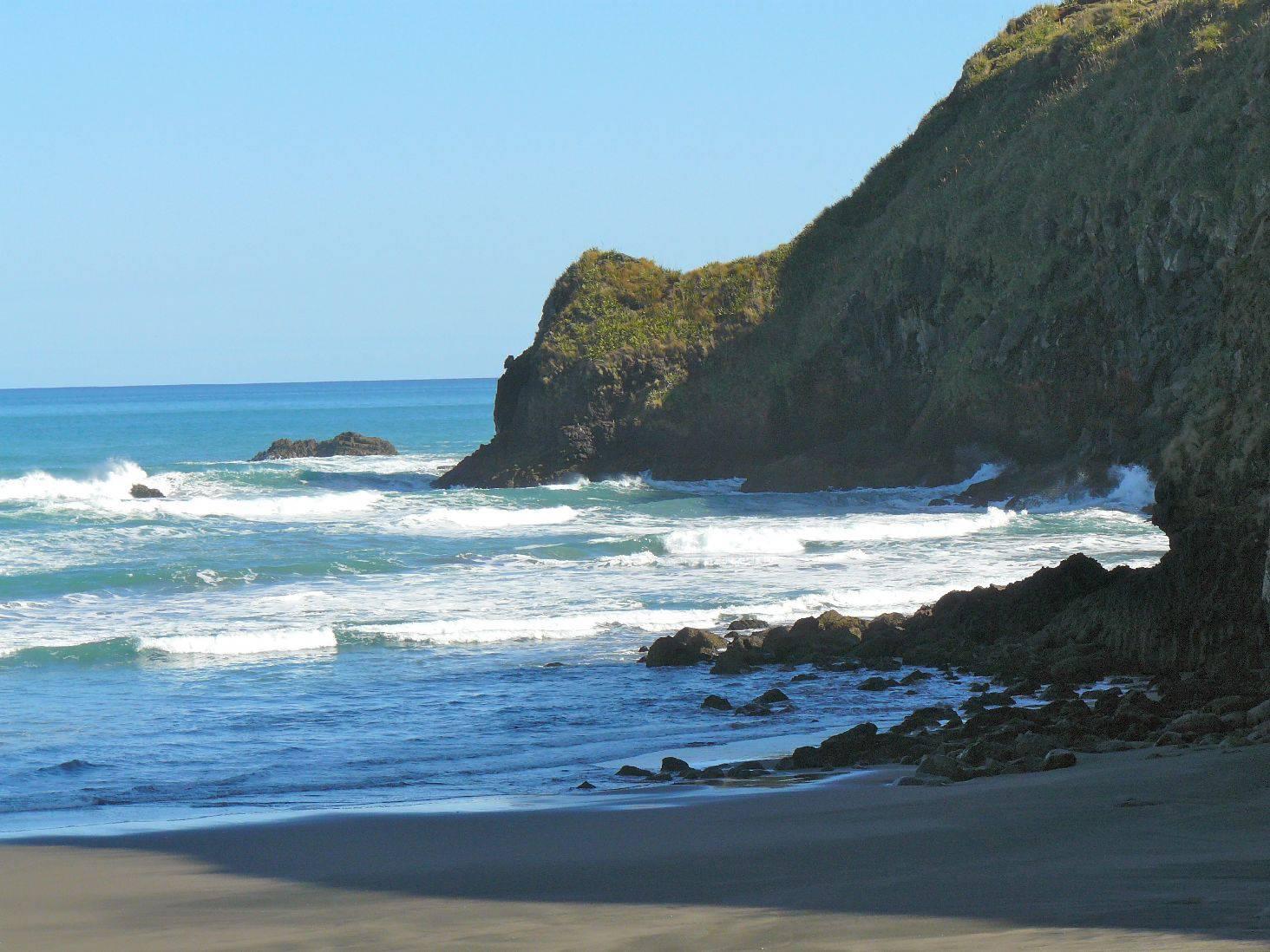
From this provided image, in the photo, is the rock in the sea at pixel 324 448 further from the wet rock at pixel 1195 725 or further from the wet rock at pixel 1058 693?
the wet rock at pixel 1195 725

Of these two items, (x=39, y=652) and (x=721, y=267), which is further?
(x=721, y=267)

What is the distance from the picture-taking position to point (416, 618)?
18734mm

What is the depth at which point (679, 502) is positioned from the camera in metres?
34.8

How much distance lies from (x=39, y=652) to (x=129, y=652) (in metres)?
1.02

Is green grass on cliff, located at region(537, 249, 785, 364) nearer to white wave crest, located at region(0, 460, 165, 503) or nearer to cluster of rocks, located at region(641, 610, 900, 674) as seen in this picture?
white wave crest, located at region(0, 460, 165, 503)

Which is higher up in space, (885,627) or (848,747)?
(885,627)

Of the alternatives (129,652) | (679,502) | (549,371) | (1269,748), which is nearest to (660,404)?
(549,371)

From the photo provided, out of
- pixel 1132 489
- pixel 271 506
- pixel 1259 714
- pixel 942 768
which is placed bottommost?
pixel 942 768

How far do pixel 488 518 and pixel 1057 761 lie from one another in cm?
2499

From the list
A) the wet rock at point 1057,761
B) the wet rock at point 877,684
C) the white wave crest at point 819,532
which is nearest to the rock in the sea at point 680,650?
the wet rock at point 877,684

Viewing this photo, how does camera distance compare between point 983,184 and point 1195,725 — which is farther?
point 983,184

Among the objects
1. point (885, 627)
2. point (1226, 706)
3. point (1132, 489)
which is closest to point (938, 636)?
point (885, 627)

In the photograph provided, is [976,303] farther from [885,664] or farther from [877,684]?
[877,684]

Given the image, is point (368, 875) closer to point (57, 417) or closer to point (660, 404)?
point (660, 404)
